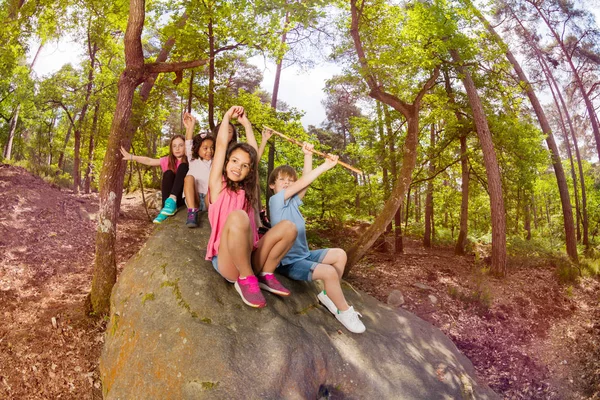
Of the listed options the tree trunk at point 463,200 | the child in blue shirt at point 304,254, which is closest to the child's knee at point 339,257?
the child in blue shirt at point 304,254

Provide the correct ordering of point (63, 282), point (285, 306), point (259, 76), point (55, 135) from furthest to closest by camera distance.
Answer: point (55, 135)
point (259, 76)
point (63, 282)
point (285, 306)

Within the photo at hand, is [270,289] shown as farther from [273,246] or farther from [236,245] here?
[236,245]

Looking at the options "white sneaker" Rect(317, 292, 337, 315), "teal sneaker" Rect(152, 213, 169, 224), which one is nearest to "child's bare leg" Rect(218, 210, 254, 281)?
"white sneaker" Rect(317, 292, 337, 315)

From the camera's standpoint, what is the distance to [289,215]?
333 centimetres

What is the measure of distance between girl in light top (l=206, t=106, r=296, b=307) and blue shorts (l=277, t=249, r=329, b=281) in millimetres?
353

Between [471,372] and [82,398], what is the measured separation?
4.26 meters

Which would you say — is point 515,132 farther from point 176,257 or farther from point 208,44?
point 176,257

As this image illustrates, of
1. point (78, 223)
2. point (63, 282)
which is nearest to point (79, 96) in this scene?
point (78, 223)

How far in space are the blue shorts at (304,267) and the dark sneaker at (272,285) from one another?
33 cm

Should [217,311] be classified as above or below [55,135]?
below

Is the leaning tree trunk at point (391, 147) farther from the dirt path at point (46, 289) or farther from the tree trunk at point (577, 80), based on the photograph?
the tree trunk at point (577, 80)

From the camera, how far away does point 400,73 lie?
648cm

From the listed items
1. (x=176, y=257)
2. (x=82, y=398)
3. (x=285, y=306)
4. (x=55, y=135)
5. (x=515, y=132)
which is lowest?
(x=82, y=398)

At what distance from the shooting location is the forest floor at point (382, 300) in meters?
3.85
